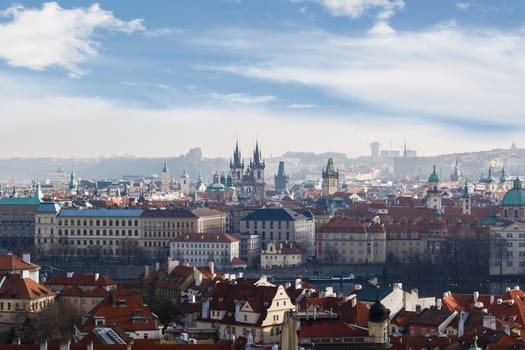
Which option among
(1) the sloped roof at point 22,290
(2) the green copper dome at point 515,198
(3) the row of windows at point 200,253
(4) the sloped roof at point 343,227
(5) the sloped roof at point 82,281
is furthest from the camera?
(2) the green copper dome at point 515,198

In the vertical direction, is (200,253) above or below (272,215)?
below

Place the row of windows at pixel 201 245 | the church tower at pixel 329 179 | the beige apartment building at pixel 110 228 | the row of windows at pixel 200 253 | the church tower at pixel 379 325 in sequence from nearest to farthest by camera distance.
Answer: the church tower at pixel 379 325 → the row of windows at pixel 200 253 → the row of windows at pixel 201 245 → the beige apartment building at pixel 110 228 → the church tower at pixel 329 179

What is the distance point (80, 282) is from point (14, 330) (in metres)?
13.8

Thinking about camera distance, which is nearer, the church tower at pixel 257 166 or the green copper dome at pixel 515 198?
the green copper dome at pixel 515 198

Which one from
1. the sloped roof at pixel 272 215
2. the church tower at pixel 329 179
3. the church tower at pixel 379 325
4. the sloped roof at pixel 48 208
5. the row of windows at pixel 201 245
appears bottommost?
the row of windows at pixel 201 245

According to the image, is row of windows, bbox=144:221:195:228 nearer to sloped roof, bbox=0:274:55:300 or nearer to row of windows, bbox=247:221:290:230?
row of windows, bbox=247:221:290:230

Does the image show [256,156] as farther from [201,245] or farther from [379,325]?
[379,325]

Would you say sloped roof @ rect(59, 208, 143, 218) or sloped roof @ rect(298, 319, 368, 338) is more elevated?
sloped roof @ rect(59, 208, 143, 218)

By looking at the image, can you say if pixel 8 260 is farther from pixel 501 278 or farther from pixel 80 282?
pixel 501 278

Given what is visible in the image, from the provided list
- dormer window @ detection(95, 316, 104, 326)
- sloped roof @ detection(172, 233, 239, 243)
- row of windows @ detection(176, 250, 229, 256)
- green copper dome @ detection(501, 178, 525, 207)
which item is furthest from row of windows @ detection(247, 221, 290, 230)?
dormer window @ detection(95, 316, 104, 326)

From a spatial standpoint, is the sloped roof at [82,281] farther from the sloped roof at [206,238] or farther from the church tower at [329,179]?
the church tower at [329,179]

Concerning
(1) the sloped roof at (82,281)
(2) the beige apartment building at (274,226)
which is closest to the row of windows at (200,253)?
(2) the beige apartment building at (274,226)

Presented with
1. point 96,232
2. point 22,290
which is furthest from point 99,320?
point 96,232

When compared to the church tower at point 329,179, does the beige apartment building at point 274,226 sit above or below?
below
